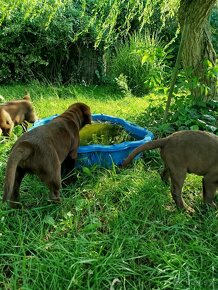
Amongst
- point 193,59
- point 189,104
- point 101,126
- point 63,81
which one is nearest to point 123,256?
point 101,126

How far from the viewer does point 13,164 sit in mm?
3291

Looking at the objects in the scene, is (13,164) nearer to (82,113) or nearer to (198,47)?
(82,113)

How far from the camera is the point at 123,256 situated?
3.12m

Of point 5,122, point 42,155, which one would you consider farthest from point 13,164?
point 5,122

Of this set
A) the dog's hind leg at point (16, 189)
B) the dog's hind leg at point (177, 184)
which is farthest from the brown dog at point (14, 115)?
the dog's hind leg at point (177, 184)

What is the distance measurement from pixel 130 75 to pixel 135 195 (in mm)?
5980

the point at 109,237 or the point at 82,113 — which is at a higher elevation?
the point at 82,113

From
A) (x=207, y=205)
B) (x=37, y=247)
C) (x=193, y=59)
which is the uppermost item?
(x=193, y=59)

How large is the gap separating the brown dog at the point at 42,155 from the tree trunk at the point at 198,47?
2.20 metres

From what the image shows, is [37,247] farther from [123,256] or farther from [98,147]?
[98,147]

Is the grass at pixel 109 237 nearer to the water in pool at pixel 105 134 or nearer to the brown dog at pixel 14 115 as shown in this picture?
the water in pool at pixel 105 134

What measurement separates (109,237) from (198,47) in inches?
137

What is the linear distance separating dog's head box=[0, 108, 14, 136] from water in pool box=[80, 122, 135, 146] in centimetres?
92

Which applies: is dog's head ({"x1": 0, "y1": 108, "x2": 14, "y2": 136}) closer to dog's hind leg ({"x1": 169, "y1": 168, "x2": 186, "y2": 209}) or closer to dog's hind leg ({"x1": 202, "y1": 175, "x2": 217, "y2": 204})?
dog's hind leg ({"x1": 169, "y1": 168, "x2": 186, "y2": 209})
